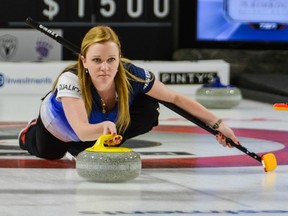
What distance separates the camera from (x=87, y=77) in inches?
160

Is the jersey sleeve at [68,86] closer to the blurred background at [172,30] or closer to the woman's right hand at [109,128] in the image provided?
the woman's right hand at [109,128]

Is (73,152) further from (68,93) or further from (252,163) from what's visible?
(252,163)

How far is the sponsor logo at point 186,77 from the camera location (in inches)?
376

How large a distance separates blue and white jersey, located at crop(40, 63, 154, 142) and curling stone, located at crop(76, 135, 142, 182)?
0.89 feet

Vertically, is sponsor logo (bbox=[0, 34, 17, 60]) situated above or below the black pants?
below

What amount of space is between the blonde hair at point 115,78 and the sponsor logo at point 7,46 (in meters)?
5.83

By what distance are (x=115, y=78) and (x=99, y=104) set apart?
0.47 ft

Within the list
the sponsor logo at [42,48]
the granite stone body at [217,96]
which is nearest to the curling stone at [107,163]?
the granite stone body at [217,96]

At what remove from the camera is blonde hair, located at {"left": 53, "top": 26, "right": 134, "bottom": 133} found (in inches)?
157

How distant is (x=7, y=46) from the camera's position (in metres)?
9.98

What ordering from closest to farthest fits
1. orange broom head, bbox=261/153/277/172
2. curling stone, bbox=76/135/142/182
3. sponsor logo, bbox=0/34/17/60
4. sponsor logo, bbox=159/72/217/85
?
curling stone, bbox=76/135/142/182 < orange broom head, bbox=261/153/277/172 < sponsor logo, bbox=159/72/217/85 < sponsor logo, bbox=0/34/17/60

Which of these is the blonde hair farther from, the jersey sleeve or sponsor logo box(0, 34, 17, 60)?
sponsor logo box(0, 34, 17, 60)

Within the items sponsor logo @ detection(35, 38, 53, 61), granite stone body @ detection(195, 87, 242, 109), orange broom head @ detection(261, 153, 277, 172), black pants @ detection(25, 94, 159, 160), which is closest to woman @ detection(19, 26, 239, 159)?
black pants @ detection(25, 94, 159, 160)

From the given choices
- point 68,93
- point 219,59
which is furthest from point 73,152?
point 219,59
